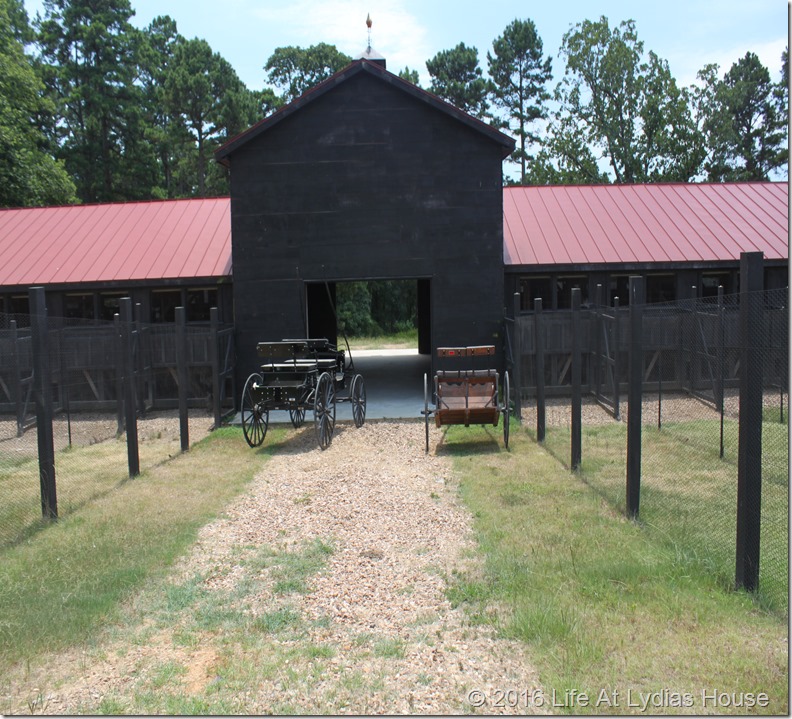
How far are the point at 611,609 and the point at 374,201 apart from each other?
11342 mm

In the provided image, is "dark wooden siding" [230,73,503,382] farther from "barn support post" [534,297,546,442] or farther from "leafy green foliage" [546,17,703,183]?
"leafy green foliage" [546,17,703,183]

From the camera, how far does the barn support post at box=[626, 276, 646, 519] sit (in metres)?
6.74

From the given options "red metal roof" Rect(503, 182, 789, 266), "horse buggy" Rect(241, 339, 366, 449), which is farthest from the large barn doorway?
"red metal roof" Rect(503, 182, 789, 266)

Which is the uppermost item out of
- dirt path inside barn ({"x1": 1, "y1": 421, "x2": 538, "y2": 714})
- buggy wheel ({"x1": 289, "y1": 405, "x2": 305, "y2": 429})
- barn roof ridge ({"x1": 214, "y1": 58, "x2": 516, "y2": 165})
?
barn roof ridge ({"x1": 214, "y1": 58, "x2": 516, "y2": 165})

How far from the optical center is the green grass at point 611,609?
3.80 m

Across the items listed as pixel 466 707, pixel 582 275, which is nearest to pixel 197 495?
pixel 466 707

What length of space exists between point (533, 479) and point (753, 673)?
4.65 m

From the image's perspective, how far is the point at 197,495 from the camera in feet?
26.5

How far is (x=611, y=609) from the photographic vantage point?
4.68 m

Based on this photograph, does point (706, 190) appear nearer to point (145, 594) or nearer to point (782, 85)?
point (145, 594)

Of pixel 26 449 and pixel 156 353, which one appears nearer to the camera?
pixel 26 449

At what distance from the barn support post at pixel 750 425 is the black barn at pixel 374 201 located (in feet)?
33.1

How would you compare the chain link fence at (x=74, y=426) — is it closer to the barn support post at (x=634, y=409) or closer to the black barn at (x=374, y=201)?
the black barn at (x=374, y=201)

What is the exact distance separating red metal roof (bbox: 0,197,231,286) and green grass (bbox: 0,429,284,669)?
25.6ft
